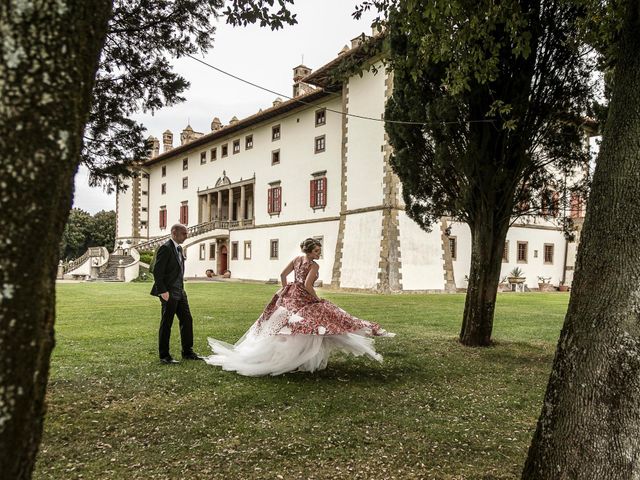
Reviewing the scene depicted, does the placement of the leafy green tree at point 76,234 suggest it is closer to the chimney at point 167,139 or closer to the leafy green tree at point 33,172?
the chimney at point 167,139

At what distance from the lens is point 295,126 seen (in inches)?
1234

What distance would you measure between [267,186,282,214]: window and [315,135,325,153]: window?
178 inches

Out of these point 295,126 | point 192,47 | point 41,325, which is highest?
point 295,126

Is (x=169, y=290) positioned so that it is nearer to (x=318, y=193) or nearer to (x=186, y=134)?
(x=318, y=193)

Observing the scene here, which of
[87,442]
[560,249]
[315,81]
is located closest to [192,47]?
[87,442]

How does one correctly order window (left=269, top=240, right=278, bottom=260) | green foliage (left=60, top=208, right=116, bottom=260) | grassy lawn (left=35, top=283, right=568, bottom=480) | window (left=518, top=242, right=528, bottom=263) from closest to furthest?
1. grassy lawn (left=35, top=283, right=568, bottom=480)
2. window (left=518, top=242, right=528, bottom=263)
3. window (left=269, top=240, right=278, bottom=260)
4. green foliage (left=60, top=208, right=116, bottom=260)

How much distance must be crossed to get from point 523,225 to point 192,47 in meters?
28.5

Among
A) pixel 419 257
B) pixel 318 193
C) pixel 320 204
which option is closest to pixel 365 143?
pixel 318 193

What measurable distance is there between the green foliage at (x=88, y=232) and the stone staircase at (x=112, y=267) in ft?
97.9

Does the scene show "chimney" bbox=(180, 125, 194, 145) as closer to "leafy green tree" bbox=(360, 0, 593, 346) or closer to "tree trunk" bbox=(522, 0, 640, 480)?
"leafy green tree" bbox=(360, 0, 593, 346)

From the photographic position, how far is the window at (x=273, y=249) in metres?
32.8

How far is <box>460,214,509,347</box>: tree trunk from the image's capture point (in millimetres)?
8695

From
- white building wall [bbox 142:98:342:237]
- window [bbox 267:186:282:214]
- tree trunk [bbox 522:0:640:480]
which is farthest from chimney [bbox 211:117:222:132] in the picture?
tree trunk [bbox 522:0:640:480]

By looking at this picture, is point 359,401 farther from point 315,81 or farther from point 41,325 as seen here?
point 315,81
